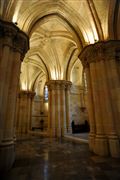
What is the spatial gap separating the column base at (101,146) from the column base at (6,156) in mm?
3370

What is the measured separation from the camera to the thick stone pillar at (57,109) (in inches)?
431

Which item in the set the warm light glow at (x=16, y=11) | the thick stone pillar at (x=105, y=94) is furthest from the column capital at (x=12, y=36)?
the thick stone pillar at (x=105, y=94)

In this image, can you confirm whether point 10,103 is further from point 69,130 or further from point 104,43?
point 69,130

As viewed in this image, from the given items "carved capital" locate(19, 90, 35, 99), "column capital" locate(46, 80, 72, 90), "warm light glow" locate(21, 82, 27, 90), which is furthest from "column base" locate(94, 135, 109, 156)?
"warm light glow" locate(21, 82, 27, 90)

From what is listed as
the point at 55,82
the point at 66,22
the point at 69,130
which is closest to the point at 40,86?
the point at 55,82

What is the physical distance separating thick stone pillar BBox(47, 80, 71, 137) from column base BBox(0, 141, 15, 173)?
23.8 ft

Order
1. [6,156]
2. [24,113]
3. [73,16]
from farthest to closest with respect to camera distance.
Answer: [24,113]
[73,16]
[6,156]

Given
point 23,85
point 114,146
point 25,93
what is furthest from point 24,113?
point 114,146

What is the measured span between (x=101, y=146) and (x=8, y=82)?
4479mm

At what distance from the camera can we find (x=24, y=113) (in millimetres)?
16125

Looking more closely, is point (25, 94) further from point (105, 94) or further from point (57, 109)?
point (105, 94)

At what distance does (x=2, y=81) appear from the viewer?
4109mm

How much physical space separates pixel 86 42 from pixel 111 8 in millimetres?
1903

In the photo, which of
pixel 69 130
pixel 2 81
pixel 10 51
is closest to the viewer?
pixel 2 81
